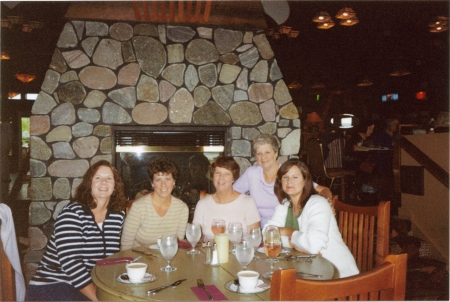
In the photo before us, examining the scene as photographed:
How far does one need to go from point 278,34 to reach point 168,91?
126 inches

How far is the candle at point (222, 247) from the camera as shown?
1679 mm

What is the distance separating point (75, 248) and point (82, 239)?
0.20 feet

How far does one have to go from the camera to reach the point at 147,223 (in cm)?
231

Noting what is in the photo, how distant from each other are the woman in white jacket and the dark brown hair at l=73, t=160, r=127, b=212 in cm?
84

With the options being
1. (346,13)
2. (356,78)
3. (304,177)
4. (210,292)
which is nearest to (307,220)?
(304,177)

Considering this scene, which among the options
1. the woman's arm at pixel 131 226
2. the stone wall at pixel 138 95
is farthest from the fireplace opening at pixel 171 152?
the woman's arm at pixel 131 226

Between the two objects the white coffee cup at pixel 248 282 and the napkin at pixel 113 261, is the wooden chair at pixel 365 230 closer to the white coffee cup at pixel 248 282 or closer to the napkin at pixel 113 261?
the white coffee cup at pixel 248 282

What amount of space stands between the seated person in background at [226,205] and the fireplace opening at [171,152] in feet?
4.51

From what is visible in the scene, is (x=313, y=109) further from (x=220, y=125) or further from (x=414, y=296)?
(x=414, y=296)

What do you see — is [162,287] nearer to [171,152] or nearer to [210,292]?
[210,292]

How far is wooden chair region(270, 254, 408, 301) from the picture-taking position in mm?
819

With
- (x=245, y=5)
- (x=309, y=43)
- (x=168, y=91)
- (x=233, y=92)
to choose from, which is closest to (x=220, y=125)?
(x=233, y=92)

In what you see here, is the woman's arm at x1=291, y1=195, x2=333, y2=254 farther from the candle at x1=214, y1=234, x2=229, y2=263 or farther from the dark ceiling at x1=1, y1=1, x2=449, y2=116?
the dark ceiling at x1=1, y1=1, x2=449, y2=116

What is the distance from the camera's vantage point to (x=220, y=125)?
155 inches
